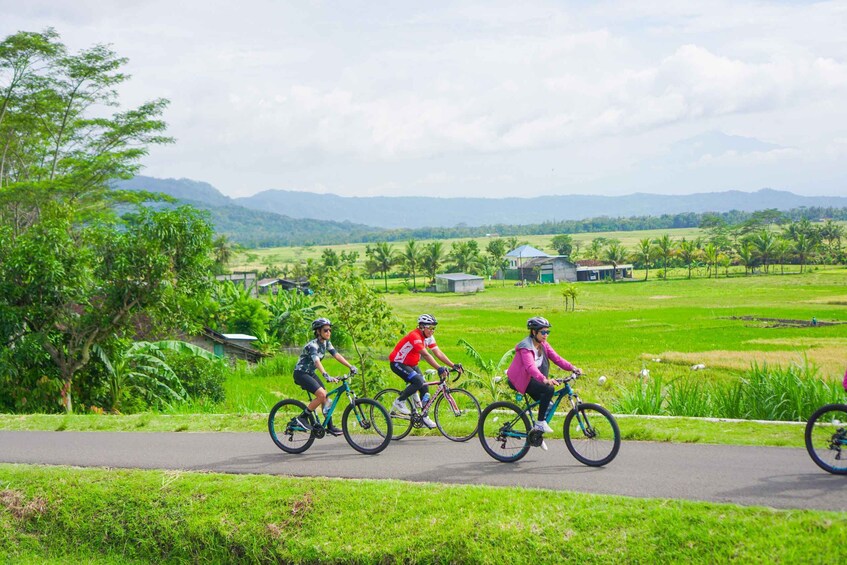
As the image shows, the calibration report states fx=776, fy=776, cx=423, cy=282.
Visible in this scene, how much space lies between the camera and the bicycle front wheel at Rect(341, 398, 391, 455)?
35.3 ft

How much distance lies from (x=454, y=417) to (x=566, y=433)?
3.02 m

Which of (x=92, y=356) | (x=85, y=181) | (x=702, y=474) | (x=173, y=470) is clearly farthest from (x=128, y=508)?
(x=85, y=181)

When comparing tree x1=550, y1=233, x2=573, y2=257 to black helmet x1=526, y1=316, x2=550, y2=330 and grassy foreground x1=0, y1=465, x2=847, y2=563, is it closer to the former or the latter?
black helmet x1=526, y1=316, x2=550, y2=330

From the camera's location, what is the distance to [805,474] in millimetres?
8812

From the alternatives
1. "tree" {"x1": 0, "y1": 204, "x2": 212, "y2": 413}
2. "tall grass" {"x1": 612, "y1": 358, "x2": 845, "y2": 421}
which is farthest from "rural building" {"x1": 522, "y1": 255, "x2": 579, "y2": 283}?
"tall grass" {"x1": 612, "y1": 358, "x2": 845, "y2": 421}

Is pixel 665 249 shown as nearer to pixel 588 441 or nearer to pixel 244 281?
pixel 244 281

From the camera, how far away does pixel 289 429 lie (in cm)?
1102

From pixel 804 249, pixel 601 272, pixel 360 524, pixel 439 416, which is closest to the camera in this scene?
pixel 360 524

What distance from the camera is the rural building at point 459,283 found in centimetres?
10819

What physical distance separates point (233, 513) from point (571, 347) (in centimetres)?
3666

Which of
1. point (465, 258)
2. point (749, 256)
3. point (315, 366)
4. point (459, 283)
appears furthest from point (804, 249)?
point (315, 366)

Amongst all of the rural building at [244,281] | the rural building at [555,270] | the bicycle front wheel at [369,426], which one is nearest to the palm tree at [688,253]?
the rural building at [555,270]

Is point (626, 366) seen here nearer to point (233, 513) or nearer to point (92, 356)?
point (92, 356)

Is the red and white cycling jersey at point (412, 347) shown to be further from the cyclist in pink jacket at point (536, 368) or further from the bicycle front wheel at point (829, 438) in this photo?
the bicycle front wheel at point (829, 438)
